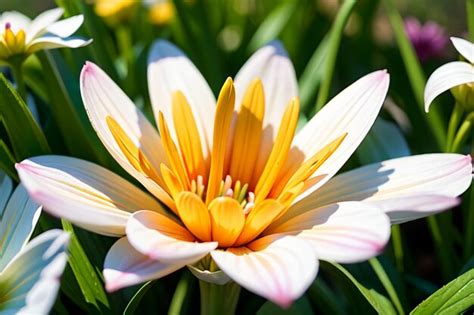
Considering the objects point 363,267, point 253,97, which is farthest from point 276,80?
point 363,267

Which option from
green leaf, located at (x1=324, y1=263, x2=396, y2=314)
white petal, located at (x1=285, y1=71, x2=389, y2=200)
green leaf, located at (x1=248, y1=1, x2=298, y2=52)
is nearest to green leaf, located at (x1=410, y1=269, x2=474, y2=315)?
green leaf, located at (x1=324, y1=263, x2=396, y2=314)

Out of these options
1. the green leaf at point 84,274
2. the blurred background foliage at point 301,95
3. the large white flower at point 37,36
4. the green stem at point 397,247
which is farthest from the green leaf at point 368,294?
the large white flower at point 37,36

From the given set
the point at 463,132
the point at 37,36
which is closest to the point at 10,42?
the point at 37,36

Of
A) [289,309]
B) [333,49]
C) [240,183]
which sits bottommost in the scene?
[289,309]

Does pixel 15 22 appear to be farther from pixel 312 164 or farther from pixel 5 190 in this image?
pixel 312 164

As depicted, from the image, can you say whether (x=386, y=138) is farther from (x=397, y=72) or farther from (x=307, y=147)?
(x=397, y=72)
